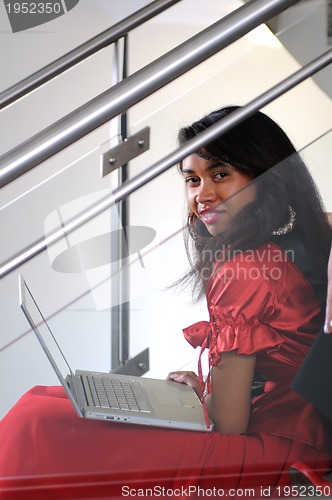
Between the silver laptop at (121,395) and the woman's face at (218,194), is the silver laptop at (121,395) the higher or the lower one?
the lower one

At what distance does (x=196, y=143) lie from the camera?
3.45ft

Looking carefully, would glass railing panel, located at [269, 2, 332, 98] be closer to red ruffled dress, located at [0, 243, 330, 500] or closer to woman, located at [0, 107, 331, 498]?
woman, located at [0, 107, 331, 498]

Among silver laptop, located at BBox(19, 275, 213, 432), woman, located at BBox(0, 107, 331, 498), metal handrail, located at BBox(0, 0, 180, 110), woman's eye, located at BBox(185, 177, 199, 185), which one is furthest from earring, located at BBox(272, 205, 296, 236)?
metal handrail, located at BBox(0, 0, 180, 110)

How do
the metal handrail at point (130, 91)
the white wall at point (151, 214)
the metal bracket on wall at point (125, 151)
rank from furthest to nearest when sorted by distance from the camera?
the metal bracket on wall at point (125, 151) → the white wall at point (151, 214) → the metal handrail at point (130, 91)

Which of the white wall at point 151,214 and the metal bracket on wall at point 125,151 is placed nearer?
the white wall at point 151,214

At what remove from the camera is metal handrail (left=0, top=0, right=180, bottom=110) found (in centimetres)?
155

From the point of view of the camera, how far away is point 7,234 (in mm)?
992

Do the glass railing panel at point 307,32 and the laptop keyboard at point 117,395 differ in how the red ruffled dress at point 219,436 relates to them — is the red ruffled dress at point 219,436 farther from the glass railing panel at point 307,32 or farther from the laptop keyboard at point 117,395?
the glass railing panel at point 307,32

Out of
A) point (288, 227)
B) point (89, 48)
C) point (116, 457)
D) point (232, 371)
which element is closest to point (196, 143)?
point (288, 227)

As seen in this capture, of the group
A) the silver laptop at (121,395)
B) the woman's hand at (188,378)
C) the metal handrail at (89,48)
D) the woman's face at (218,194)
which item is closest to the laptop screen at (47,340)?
the silver laptop at (121,395)


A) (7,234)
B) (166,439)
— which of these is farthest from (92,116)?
(166,439)

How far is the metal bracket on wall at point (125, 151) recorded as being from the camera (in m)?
Result: 1.12

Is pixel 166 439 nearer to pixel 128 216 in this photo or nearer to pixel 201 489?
pixel 201 489

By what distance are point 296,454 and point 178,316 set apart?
22cm
